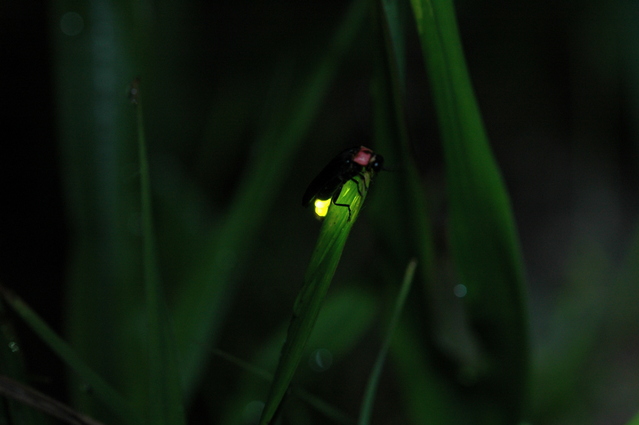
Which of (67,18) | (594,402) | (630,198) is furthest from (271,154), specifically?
(630,198)

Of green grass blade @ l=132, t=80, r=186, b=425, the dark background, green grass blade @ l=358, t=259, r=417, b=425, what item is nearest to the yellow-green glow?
green grass blade @ l=358, t=259, r=417, b=425

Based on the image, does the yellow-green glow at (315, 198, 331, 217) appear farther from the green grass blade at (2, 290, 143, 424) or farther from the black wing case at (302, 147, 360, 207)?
the green grass blade at (2, 290, 143, 424)

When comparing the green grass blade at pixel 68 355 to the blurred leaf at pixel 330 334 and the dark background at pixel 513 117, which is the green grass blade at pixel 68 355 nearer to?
the blurred leaf at pixel 330 334

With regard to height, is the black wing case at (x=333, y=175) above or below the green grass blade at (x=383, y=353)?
above

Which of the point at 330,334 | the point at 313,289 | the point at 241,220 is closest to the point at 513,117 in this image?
the point at 330,334

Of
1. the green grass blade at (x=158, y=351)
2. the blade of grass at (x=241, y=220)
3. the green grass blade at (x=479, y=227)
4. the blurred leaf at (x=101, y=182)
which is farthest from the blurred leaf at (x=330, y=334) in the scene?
the green grass blade at (x=158, y=351)

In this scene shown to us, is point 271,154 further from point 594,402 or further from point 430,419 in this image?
point 594,402

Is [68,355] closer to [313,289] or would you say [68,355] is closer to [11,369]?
[11,369]
